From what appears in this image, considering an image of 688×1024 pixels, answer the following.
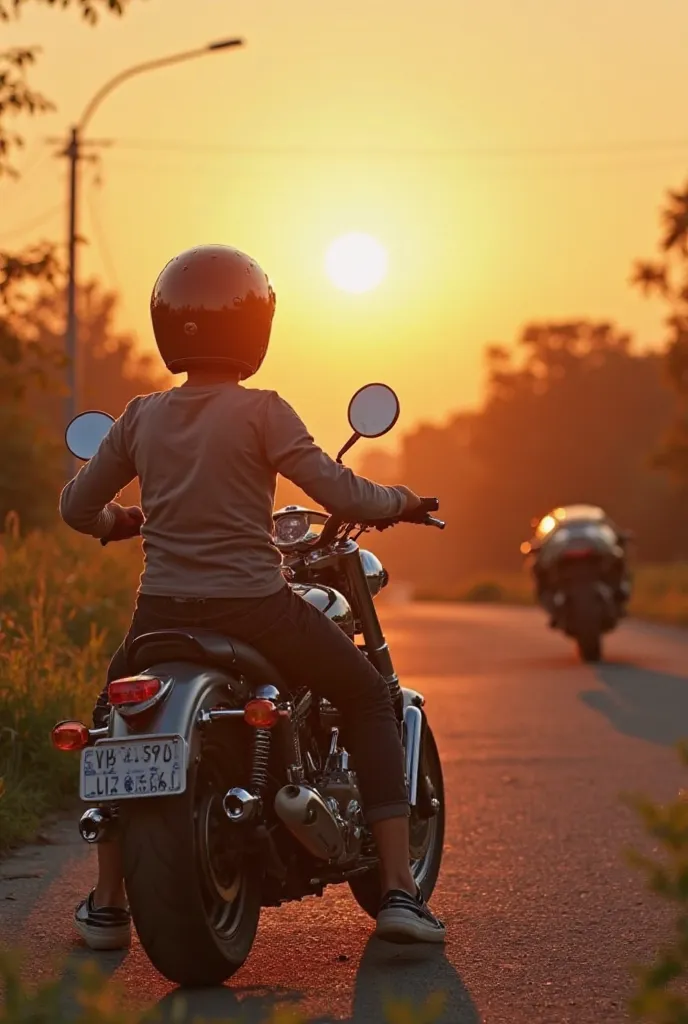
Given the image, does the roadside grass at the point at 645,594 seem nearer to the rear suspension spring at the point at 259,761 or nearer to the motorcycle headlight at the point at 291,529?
the motorcycle headlight at the point at 291,529

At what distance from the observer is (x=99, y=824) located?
5086mm

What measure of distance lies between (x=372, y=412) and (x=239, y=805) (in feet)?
4.15

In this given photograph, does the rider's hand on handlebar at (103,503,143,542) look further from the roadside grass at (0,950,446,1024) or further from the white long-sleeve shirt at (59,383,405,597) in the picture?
the roadside grass at (0,950,446,1024)

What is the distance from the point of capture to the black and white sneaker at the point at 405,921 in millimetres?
5559

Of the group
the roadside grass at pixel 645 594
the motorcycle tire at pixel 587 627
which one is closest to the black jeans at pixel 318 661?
the motorcycle tire at pixel 587 627

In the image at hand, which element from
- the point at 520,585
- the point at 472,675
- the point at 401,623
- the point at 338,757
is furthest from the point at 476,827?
the point at 520,585

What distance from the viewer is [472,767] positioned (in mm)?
10883

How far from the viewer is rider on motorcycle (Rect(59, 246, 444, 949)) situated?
211 inches

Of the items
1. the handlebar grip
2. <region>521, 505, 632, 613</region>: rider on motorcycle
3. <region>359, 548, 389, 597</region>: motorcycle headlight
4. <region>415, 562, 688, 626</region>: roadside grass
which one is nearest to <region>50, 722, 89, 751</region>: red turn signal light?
the handlebar grip

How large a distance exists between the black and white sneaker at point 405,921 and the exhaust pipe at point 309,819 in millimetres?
291

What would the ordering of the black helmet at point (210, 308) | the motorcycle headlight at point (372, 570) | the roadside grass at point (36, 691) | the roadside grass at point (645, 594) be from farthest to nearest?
the roadside grass at point (645, 594) < the roadside grass at point (36, 691) < the motorcycle headlight at point (372, 570) < the black helmet at point (210, 308)

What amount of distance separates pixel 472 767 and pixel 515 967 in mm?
5374

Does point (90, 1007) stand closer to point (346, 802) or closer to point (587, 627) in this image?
point (346, 802)

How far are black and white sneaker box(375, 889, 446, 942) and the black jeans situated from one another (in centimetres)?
24
